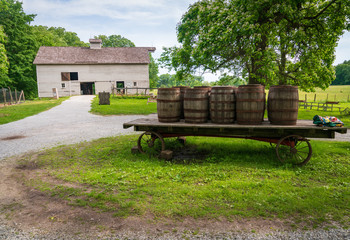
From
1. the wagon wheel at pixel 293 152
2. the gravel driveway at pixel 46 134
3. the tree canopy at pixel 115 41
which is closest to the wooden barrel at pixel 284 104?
the wagon wheel at pixel 293 152

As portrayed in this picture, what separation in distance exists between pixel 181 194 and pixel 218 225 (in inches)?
43.2

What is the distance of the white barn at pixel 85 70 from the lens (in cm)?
3666

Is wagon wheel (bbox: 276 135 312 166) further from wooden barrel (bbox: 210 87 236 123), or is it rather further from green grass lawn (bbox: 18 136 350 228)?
wooden barrel (bbox: 210 87 236 123)

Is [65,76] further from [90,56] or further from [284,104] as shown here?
[284,104]

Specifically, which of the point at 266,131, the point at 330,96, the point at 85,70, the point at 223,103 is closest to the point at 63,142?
the point at 223,103

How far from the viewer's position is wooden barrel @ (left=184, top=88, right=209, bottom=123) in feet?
21.2

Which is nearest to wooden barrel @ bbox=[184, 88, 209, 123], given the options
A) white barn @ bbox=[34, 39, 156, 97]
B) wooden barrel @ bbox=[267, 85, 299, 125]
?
wooden barrel @ bbox=[267, 85, 299, 125]

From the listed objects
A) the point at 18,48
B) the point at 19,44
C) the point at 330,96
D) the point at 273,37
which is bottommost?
the point at 330,96

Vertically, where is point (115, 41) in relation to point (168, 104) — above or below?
above

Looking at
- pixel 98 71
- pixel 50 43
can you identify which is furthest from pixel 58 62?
pixel 50 43

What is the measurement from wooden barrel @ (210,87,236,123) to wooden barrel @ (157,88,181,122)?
1037 millimetres

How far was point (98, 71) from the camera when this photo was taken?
37.8m

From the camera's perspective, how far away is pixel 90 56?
127 ft

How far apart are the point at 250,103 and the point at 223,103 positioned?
670 mm
